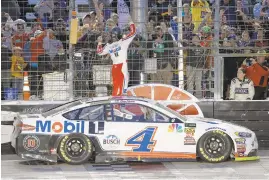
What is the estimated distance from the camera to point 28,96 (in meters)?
12.1

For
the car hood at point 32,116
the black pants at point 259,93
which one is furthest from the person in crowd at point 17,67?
the black pants at point 259,93

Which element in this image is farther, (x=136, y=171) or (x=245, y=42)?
(x=245, y=42)

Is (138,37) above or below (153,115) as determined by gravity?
above

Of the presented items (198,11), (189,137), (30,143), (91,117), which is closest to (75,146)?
(91,117)

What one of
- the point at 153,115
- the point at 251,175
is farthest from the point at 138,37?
the point at 251,175

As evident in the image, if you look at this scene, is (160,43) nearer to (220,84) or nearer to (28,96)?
(220,84)

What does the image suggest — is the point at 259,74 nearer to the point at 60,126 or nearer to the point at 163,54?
the point at 163,54

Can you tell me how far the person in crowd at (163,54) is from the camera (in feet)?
40.6

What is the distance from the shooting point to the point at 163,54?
40.7ft

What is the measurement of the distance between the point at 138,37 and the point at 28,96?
2.56 metres

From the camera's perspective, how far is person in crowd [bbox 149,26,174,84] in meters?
12.4

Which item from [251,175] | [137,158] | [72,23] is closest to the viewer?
[251,175]

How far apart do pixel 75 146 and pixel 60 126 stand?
0.44 m

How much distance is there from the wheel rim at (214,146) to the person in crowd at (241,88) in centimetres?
208
